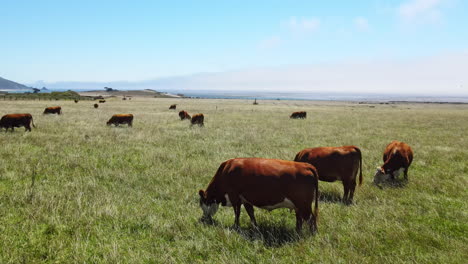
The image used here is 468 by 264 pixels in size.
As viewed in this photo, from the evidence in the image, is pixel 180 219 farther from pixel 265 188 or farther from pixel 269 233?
pixel 265 188

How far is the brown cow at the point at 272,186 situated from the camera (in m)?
4.70

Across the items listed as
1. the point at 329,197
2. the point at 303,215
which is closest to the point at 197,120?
the point at 329,197

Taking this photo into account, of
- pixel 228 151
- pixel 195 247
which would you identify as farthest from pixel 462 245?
pixel 228 151

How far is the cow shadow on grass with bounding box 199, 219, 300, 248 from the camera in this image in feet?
15.5

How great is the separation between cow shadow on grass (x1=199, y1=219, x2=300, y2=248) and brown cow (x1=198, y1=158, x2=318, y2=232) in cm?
15

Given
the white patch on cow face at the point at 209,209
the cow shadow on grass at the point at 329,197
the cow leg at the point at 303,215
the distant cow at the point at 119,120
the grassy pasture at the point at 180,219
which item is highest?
the distant cow at the point at 119,120

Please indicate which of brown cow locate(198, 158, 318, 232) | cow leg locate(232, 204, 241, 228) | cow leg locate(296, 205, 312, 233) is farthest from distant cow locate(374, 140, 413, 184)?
cow leg locate(232, 204, 241, 228)

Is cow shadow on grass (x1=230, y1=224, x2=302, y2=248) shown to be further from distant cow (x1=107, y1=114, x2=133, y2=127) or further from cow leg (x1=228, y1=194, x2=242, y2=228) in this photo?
distant cow (x1=107, y1=114, x2=133, y2=127)

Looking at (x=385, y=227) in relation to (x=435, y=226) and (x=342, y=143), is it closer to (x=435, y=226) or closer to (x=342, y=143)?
(x=435, y=226)

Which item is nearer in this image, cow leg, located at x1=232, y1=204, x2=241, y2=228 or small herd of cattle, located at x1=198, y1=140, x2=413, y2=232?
small herd of cattle, located at x1=198, y1=140, x2=413, y2=232

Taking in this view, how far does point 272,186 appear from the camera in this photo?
472cm

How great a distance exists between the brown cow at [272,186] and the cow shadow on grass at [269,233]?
0.15 meters

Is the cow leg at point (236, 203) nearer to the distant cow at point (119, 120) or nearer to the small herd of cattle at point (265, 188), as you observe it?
the small herd of cattle at point (265, 188)

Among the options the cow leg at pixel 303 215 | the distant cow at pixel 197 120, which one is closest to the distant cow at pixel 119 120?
the distant cow at pixel 197 120
